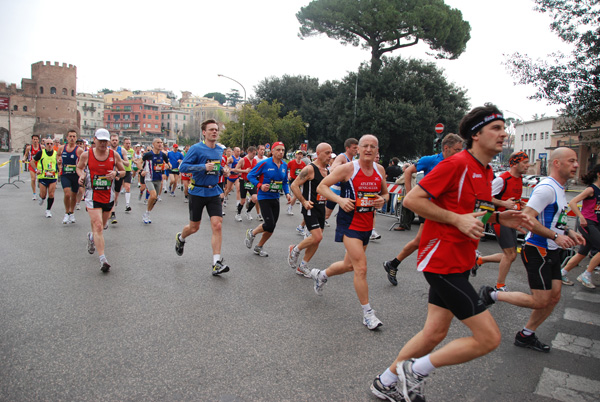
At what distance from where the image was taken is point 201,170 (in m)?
6.36

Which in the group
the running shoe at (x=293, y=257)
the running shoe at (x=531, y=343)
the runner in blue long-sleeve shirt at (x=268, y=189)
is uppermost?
the runner in blue long-sleeve shirt at (x=268, y=189)

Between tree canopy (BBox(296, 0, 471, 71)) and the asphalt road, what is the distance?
96.3 ft

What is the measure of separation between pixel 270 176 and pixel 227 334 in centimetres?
404

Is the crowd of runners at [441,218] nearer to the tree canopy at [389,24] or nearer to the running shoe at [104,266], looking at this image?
the running shoe at [104,266]

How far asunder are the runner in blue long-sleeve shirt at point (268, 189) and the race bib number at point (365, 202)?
276 cm

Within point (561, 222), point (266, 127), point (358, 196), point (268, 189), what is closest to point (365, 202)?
point (358, 196)

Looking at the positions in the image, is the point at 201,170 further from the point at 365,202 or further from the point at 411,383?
the point at 411,383

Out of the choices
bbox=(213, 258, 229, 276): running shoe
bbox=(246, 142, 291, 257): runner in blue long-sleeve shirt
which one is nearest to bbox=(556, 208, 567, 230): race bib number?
bbox=(213, 258, 229, 276): running shoe

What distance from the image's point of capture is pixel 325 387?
10.3 feet

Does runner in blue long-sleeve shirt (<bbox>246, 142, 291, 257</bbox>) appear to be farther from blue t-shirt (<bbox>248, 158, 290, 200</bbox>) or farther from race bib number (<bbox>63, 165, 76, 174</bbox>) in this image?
race bib number (<bbox>63, 165, 76, 174</bbox>)

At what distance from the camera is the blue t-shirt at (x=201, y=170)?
6394mm

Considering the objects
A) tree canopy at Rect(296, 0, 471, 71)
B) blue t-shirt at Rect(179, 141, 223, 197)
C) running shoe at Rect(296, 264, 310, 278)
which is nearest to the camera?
running shoe at Rect(296, 264, 310, 278)

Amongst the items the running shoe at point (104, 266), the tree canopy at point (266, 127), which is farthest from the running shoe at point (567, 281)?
the tree canopy at point (266, 127)

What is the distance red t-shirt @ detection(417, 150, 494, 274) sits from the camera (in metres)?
2.68
